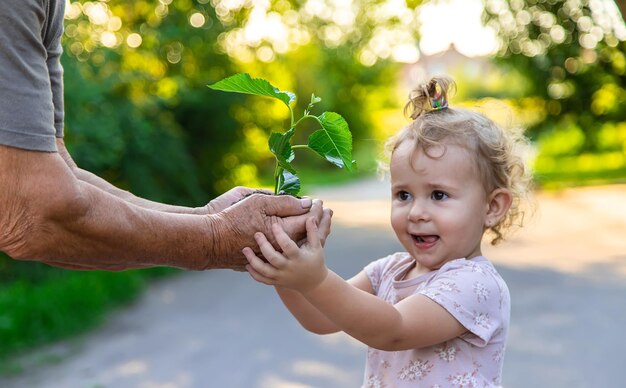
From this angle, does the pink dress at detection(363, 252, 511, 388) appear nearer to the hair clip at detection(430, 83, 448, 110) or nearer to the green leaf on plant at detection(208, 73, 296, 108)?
the hair clip at detection(430, 83, 448, 110)

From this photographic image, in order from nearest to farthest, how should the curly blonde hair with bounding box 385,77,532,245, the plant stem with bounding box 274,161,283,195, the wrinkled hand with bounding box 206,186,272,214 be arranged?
the plant stem with bounding box 274,161,283,195
the curly blonde hair with bounding box 385,77,532,245
the wrinkled hand with bounding box 206,186,272,214

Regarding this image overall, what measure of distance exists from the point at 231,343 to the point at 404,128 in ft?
15.9

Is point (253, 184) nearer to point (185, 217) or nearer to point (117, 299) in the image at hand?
point (117, 299)

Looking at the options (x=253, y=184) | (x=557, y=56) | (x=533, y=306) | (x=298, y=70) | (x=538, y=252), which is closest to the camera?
(x=533, y=306)

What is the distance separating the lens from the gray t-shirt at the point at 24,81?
2.24 meters

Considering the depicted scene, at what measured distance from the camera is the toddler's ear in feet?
9.13

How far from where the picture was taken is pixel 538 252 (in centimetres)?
1164

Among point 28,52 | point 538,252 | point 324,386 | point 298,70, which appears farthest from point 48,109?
point 298,70

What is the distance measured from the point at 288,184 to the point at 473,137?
0.55 metres

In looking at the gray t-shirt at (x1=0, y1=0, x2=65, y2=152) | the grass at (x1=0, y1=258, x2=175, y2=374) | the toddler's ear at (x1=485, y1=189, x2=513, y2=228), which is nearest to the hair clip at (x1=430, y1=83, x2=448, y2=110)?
the toddler's ear at (x1=485, y1=189, x2=513, y2=228)

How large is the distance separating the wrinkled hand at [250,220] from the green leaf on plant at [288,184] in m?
0.10

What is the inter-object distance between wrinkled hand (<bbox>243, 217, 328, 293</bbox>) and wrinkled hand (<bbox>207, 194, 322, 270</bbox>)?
0.08 m

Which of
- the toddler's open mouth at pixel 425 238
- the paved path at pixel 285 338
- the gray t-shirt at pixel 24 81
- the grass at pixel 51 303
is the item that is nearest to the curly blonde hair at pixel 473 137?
the toddler's open mouth at pixel 425 238

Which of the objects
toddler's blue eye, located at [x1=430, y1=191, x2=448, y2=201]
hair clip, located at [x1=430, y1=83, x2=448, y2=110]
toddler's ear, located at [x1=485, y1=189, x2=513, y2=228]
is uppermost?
hair clip, located at [x1=430, y1=83, x2=448, y2=110]
